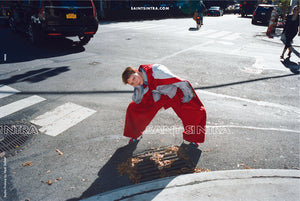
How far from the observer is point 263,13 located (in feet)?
75.7

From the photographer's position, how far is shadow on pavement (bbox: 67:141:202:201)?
9.61 feet

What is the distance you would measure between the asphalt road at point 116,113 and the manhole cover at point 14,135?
15cm

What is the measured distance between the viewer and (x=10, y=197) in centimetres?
278

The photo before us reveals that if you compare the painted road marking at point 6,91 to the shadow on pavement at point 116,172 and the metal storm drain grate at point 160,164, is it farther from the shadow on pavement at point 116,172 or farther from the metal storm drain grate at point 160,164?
the metal storm drain grate at point 160,164

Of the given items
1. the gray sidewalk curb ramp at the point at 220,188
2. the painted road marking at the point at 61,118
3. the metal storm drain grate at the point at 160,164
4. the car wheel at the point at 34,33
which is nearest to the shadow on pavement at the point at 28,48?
the car wheel at the point at 34,33

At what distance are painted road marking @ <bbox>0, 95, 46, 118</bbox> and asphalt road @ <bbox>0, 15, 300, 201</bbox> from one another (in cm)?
11

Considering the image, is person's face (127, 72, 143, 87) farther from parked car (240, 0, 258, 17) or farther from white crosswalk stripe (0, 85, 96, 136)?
parked car (240, 0, 258, 17)

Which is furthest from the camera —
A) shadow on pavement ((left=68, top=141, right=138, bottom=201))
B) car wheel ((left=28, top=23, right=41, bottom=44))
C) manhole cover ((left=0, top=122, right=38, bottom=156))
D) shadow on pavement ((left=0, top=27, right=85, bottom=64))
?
car wheel ((left=28, top=23, right=41, bottom=44))

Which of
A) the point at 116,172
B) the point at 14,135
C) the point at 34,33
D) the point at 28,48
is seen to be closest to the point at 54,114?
the point at 14,135

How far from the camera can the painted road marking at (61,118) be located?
426 centimetres

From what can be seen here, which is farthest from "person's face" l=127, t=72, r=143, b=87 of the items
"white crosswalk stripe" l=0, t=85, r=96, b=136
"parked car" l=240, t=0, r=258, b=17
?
"parked car" l=240, t=0, r=258, b=17

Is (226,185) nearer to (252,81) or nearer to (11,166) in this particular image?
(11,166)

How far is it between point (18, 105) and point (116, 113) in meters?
2.27

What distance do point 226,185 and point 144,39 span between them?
36.8 feet
